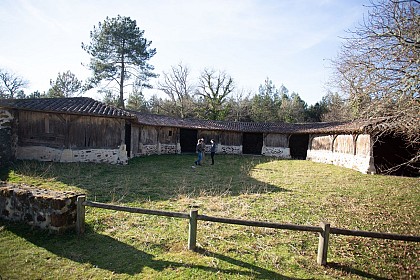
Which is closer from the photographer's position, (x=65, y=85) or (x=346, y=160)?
(x=346, y=160)

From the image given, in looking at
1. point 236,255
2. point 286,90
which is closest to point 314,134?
point 236,255

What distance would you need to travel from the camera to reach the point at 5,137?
11.1 meters

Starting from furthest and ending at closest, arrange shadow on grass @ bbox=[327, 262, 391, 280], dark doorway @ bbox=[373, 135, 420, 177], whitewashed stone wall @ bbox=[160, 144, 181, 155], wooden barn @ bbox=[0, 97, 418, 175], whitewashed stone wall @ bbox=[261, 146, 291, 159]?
whitewashed stone wall @ bbox=[261, 146, 291, 159]
whitewashed stone wall @ bbox=[160, 144, 181, 155]
dark doorway @ bbox=[373, 135, 420, 177]
wooden barn @ bbox=[0, 97, 418, 175]
shadow on grass @ bbox=[327, 262, 391, 280]

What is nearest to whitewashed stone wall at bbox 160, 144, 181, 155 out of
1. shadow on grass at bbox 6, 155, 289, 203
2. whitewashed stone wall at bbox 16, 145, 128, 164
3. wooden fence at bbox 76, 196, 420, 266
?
whitewashed stone wall at bbox 16, 145, 128, 164

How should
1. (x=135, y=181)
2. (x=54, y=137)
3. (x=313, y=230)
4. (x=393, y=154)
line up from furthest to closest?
(x=393, y=154) < (x=54, y=137) < (x=135, y=181) < (x=313, y=230)

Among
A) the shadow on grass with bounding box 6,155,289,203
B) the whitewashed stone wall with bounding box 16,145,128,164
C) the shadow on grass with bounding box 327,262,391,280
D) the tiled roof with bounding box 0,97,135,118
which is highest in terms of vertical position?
the tiled roof with bounding box 0,97,135,118

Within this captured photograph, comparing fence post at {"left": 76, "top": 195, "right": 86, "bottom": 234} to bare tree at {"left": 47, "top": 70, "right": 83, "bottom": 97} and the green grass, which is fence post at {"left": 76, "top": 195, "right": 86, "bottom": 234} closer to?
the green grass

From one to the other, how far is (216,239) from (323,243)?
7.02ft

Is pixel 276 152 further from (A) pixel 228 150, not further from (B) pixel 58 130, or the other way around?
(B) pixel 58 130

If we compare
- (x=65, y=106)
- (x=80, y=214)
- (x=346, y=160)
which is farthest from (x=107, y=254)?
(x=346, y=160)

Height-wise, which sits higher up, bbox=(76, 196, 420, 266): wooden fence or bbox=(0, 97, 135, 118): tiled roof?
bbox=(0, 97, 135, 118): tiled roof

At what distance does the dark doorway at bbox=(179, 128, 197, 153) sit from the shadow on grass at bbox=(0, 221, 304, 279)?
1871 cm

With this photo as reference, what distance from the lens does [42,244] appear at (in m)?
4.82

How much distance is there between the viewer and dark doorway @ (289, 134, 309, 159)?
956 inches
